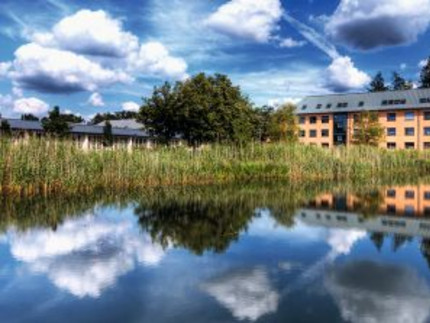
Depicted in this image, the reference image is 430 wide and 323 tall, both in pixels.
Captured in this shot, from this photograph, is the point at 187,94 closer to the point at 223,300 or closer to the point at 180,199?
the point at 180,199

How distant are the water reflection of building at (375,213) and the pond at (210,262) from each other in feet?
0.20

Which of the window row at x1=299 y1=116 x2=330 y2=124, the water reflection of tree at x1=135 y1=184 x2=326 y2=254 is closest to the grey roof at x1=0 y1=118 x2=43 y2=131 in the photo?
the water reflection of tree at x1=135 y1=184 x2=326 y2=254

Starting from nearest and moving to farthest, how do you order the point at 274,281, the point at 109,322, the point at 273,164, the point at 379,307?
the point at 109,322
the point at 379,307
the point at 274,281
the point at 273,164

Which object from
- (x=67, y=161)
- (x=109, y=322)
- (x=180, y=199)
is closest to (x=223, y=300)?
(x=109, y=322)

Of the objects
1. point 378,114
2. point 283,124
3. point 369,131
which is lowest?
point 369,131

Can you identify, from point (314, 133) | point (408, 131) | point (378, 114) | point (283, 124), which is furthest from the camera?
point (314, 133)

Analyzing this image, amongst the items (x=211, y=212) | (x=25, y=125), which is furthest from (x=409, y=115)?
(x=211, y=212)

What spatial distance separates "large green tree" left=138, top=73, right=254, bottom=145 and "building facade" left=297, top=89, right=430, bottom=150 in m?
34.5

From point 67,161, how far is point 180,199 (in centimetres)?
455

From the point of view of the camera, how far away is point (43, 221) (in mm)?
13070

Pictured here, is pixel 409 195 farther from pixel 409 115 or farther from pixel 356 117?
pixel 409 115

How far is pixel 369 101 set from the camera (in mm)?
72125

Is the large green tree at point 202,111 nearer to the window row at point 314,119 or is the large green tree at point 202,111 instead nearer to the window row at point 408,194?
the window row at point 408,194

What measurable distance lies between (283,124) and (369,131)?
33.2 ft
